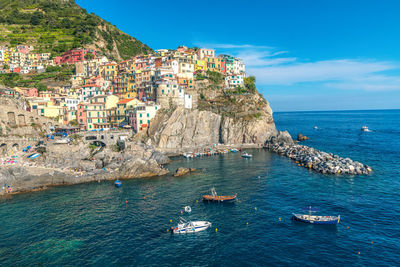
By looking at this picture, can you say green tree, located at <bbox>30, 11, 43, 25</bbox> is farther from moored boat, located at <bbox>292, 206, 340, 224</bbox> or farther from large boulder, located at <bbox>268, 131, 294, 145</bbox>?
moored boat, located at <bbox>292, 206, 340, 224</bbox>

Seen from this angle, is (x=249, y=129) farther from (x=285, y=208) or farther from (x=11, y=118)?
(x=11, y=118)

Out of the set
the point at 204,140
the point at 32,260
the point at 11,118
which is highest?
the point at 11,118

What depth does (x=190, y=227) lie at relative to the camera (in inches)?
1495

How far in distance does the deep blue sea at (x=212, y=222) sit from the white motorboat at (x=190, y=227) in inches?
32.7

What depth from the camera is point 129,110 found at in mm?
95625

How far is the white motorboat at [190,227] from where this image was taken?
1479 inches

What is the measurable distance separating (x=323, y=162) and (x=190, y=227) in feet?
159

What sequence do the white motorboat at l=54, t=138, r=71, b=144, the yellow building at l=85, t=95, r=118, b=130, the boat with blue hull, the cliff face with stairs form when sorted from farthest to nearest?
the yellow building at l=85, t=95, r=118, b=130
the cliff face with stairs
the white motorboat at l=54, t=138, r=71, b=144
the boat with blue hull

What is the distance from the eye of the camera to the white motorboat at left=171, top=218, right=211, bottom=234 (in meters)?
37.6

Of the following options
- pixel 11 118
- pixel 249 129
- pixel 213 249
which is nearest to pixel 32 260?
pixel 213 249

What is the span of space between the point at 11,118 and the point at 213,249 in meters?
74.8

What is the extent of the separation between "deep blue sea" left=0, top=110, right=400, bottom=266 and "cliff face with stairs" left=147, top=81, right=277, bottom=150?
30043 mm

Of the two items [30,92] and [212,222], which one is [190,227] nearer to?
[212,222]

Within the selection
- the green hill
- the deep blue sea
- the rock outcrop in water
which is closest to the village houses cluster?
the green hill
